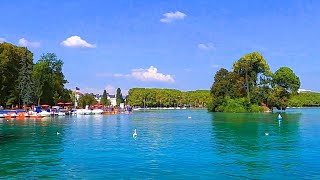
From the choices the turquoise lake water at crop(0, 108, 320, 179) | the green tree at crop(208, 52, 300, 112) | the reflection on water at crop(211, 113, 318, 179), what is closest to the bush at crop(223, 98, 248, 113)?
the green tree at crop(208, 52, 300, 112)

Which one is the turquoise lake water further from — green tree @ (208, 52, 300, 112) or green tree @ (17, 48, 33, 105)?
green tree @ (208, 52, 300, 112)

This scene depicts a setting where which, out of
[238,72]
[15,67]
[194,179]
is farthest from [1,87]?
[194,179]

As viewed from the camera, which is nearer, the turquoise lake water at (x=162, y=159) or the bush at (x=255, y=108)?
the turquoise lake water at (x=162, y=159)

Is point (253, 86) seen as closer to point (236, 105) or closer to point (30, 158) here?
point (236, 105)

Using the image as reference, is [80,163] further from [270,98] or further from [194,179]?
[270,98]

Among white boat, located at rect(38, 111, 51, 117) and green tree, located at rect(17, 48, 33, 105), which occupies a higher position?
green tree, located at rect(17, 48, 33, 105)

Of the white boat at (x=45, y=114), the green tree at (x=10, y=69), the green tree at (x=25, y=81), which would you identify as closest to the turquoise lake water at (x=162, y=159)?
the white boat at (x=45, y=114)

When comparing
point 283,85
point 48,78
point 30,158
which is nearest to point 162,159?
point 30,158

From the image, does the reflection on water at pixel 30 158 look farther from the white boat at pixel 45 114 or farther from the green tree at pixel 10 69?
the green tree at pixel 10 69

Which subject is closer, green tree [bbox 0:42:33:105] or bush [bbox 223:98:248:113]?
green tree [bbox 0:42:33:105]

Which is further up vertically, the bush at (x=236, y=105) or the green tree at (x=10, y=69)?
the green tree at (x=10, y=69)

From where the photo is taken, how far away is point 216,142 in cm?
3522

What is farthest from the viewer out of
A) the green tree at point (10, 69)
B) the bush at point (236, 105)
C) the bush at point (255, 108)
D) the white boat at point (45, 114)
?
the bush at point (255, 108)

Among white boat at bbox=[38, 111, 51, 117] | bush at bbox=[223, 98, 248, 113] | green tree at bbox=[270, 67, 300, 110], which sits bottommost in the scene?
white boat at bbox=[38, 111, 51, 117]
